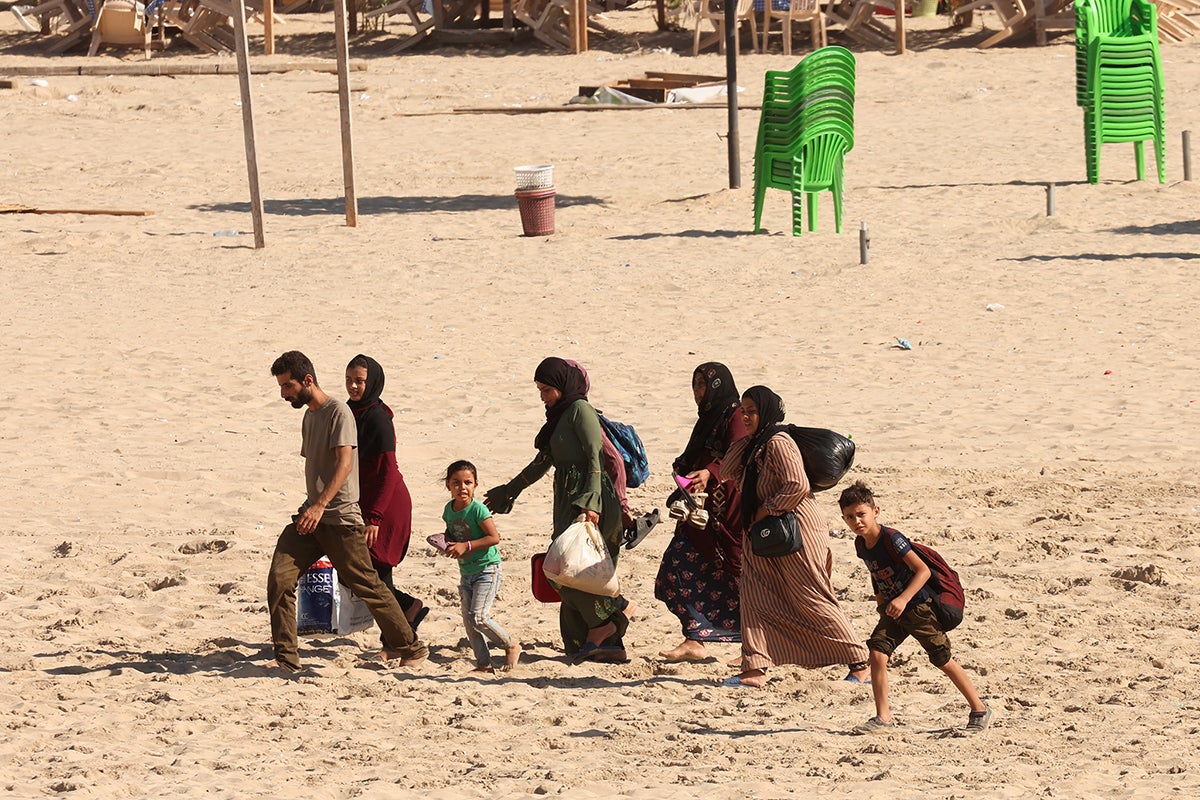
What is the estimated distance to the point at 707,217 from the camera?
16969mm

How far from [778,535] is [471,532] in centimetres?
120

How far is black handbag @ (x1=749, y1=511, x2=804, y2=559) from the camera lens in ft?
20.1

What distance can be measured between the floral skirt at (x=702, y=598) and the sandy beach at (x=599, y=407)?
0.15 meters

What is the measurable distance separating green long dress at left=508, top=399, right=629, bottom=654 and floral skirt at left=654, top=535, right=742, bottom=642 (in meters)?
0.23

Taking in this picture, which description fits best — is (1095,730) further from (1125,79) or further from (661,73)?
(661,73)

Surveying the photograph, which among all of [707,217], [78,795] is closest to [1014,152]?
[707,217]

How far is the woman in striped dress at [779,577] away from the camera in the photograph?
6094 millimetres

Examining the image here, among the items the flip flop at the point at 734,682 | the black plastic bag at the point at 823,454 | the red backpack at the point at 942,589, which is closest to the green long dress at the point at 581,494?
the flip flop at the point at 734,682

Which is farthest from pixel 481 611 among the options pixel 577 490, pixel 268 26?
pixel 268 26

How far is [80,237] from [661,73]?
431 inches

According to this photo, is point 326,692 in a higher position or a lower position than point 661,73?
lower

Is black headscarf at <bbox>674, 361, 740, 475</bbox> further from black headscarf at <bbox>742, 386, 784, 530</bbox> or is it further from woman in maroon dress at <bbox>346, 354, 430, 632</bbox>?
woman in maroon dress at <bbox>346, 354, 430, 632</bbox>

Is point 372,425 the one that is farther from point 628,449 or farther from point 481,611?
point 628,449

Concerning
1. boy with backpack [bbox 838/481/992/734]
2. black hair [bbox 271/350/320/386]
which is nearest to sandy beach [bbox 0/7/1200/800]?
boy with backpack [bbox 838/481/992/734]
